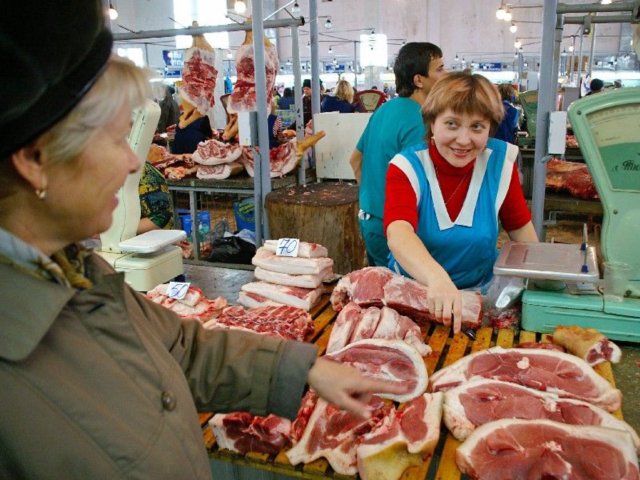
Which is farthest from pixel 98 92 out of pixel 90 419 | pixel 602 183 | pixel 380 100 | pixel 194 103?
pixel 380 100

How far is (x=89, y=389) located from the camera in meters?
1.08

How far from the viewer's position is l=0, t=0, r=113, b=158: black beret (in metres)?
0.91

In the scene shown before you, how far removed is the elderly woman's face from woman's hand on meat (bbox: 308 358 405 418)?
677 mm

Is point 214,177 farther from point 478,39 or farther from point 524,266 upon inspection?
point 478,39

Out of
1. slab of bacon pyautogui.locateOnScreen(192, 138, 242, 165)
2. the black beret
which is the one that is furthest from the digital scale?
slab of bacon pyautogui.locateOnScreen(192, 138, 242, 165)

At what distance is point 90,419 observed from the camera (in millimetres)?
1049

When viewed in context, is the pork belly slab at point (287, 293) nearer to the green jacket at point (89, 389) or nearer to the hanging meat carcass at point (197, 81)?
the green jacket at point (89, 389)

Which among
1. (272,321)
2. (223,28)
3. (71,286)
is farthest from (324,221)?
(71,286)

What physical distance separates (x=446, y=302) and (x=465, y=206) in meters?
0.75

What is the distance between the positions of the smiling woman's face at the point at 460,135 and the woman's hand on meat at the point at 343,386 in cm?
144

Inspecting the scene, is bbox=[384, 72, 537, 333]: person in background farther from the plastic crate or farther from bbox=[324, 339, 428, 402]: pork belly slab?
the plastic crate

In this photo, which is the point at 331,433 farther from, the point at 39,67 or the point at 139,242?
the point at 139,242

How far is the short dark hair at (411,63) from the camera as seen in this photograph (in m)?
4.07

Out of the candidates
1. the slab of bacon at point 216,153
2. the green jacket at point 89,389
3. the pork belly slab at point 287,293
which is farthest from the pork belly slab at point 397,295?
the slab of bacon at point 216,153
